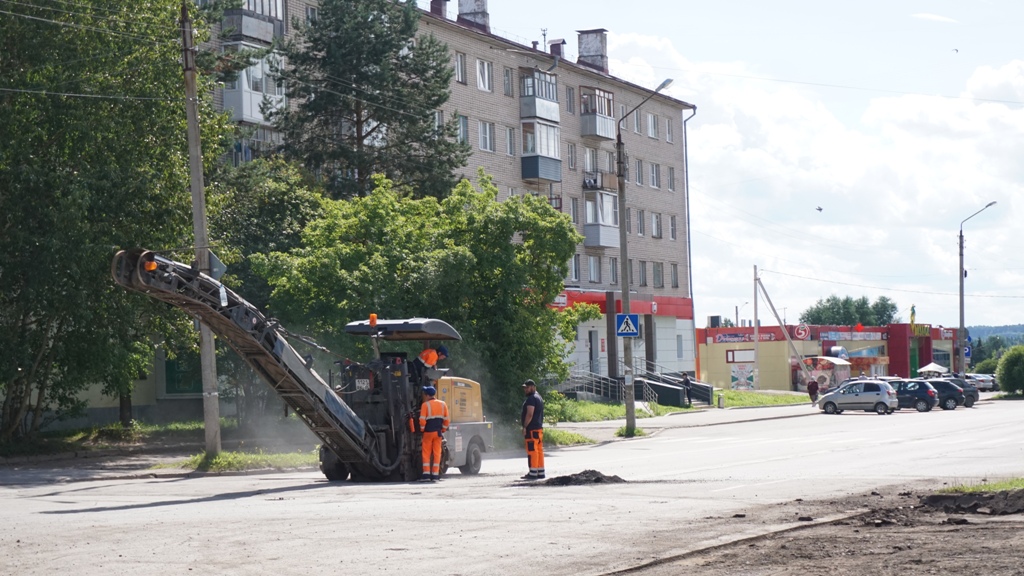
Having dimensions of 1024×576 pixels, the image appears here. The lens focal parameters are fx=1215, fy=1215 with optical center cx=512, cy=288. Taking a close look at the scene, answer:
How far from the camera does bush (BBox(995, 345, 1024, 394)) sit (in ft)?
221

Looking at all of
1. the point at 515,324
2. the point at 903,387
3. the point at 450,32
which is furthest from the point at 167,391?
the point at 903,387

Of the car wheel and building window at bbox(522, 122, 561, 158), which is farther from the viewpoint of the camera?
building window at bbox(522, 122, 561, 158)

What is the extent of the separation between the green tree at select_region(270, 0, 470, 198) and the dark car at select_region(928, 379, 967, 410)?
24.2 metres

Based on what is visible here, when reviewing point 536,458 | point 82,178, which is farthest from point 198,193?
point 536,458

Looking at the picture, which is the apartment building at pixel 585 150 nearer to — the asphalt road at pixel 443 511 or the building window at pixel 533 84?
the building window at pixel 533 84

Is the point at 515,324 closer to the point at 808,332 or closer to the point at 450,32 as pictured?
the point at 450,32

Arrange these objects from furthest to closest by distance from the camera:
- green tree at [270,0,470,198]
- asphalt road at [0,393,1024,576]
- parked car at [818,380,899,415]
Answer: parked car at [818,380,899,415]
green tree at [270,0,470,198]
asphalt road at [0,393,1024,576]

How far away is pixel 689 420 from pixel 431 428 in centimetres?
2784

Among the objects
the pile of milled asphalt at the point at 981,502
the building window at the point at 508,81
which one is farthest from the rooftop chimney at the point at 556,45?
the pile of milled asphalt at the point at 981,502

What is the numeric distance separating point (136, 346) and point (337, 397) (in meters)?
13.4

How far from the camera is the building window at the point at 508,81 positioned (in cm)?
6034

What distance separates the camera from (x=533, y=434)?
19.5 metres

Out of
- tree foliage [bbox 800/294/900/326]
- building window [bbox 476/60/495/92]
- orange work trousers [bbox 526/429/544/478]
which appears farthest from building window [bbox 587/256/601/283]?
tree foliage [bbox 800/294/900/326]

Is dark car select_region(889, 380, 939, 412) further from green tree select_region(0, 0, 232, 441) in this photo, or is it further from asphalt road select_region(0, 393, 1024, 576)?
green tree select_region(0, 0, 232, 441)
